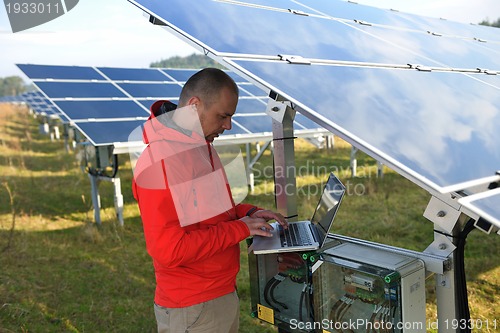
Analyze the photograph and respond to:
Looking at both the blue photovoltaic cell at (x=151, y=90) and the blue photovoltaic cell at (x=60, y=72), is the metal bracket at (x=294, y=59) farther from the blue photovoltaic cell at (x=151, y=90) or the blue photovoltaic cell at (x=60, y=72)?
the blue photovoltaic cell at (x=60, y=72)

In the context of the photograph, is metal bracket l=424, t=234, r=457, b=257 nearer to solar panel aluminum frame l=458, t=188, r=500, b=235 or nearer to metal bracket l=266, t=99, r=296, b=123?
solar panel aluminum frame l=458, t=188, r=500, b=235

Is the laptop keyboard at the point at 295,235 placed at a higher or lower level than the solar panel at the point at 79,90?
lower

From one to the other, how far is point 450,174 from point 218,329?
1336 mm

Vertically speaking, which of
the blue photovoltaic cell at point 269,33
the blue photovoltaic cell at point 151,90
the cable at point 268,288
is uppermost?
the blue photovoltaic cell at point 269,33

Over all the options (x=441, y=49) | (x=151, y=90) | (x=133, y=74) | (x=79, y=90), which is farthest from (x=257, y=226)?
(x=133, y=74)

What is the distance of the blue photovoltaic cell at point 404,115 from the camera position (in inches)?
55.7

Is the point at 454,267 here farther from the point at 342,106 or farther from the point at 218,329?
the point at 218,329

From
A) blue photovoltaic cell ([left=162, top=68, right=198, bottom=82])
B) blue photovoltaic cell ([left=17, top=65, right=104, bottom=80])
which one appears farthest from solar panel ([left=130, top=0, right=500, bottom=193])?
blue photovoltaic cell ([left=162, top=68, right=198, bottom=82])

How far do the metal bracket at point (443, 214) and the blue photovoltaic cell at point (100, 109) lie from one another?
490 centimetres

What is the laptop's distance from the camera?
2123 millimetres

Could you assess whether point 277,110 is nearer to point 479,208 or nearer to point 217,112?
point 217,112

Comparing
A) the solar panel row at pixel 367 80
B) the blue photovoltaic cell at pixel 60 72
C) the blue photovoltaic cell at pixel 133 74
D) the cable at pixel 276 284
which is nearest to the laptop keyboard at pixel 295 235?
the cable at pixel 276 284

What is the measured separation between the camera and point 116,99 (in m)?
6.73

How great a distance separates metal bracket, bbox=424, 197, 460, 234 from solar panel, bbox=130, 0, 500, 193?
0.28 m
